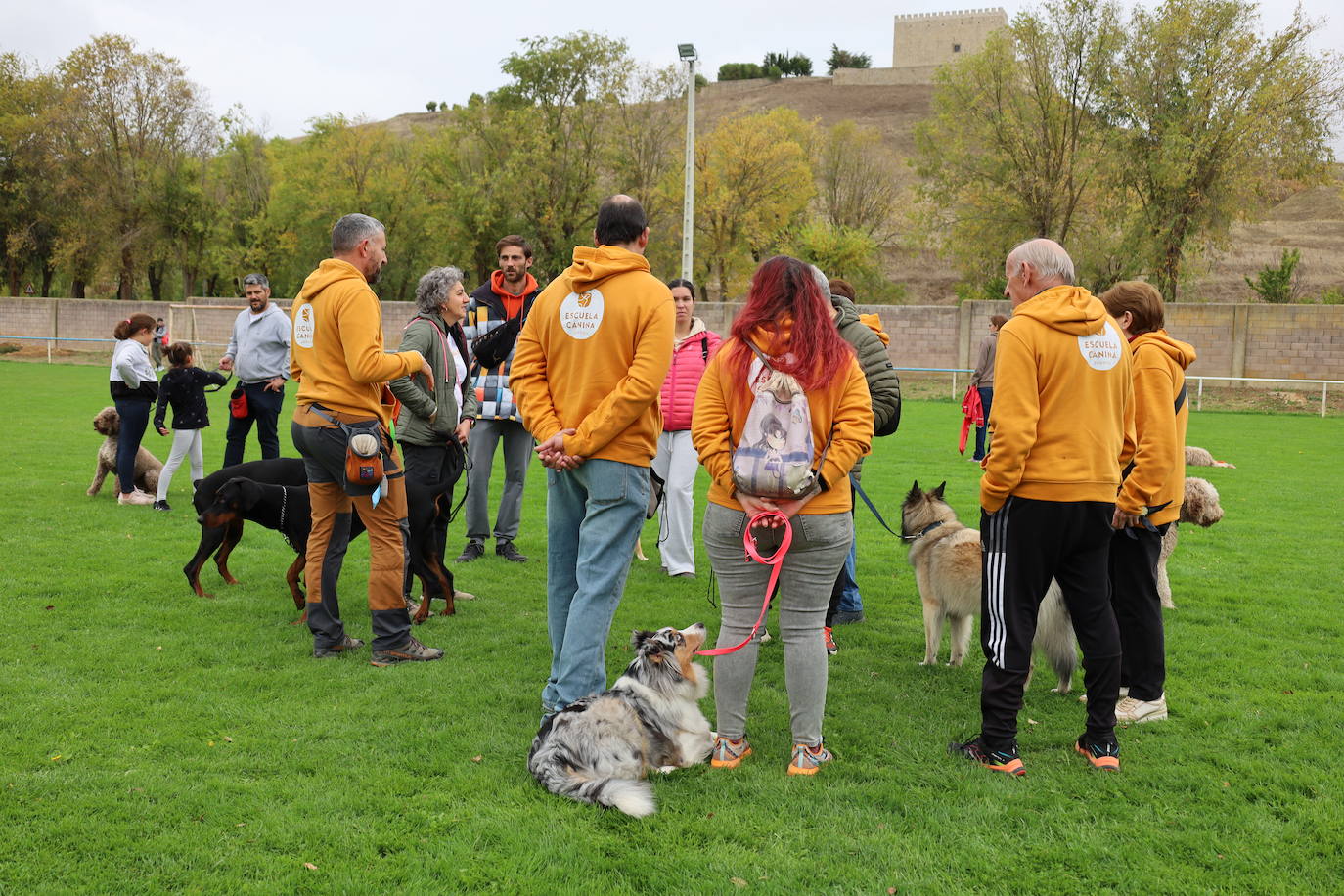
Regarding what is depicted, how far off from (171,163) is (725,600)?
155ft

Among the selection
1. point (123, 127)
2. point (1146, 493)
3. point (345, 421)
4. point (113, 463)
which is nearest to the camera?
point (1146, 493)

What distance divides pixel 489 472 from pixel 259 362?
2.86 meters

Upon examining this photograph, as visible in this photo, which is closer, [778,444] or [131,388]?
[778,444]

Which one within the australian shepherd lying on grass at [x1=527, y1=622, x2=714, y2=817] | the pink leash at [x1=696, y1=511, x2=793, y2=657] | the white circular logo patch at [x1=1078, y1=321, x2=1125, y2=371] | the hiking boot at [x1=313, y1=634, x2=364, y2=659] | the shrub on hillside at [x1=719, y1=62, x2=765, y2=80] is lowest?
the hiking boot at [x1=313, y1=634, x2=364, y2=659]

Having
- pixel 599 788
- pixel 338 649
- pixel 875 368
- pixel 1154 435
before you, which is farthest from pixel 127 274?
pixel 1154 435

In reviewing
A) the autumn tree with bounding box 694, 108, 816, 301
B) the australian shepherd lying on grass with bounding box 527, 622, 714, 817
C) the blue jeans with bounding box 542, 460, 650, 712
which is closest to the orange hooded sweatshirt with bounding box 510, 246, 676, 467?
the blue jeans with bounding box 542, 460, 650, 712

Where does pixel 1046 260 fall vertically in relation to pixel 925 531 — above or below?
above

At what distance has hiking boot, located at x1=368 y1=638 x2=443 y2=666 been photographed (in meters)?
4.95

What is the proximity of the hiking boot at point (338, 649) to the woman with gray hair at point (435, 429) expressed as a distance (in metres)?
0.54

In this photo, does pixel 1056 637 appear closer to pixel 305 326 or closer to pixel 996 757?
pixel 996 757

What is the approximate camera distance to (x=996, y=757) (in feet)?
12.5

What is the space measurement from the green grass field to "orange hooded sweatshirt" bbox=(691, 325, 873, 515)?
1.15m

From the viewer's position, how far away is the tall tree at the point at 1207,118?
2777 centimetres

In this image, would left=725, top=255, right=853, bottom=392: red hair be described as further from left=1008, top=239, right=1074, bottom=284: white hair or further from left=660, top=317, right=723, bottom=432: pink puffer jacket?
left=660, top=317, right=723, bottom=432: pink puffer jacket
